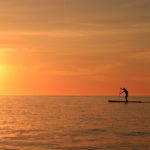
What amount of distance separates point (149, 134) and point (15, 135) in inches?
709

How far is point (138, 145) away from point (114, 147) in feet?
9.91

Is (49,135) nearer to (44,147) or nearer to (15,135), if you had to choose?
(15,135)

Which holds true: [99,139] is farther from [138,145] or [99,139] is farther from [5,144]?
[5,144]

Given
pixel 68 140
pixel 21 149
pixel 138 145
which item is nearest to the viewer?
pixel 21 149

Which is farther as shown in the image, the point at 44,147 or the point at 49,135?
the point at 49,135

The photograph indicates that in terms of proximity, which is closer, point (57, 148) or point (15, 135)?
point (57, 148)

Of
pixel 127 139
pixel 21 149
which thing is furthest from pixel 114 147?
pixel 21 149

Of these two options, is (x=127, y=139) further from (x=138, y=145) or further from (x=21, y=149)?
(x=21, y=149)

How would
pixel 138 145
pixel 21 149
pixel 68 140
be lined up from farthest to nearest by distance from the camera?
pixel 68 140 < pixel 138 145 < pixel 21 149

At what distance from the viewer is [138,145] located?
102ft

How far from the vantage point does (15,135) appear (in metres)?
38.0

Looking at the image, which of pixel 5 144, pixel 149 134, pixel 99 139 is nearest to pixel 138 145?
pixel 99 139

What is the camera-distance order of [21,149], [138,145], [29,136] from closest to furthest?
[21,149] < [138,145] < [29,136]

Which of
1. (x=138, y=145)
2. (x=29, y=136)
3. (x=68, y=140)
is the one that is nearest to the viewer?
(x=138, y=145)
